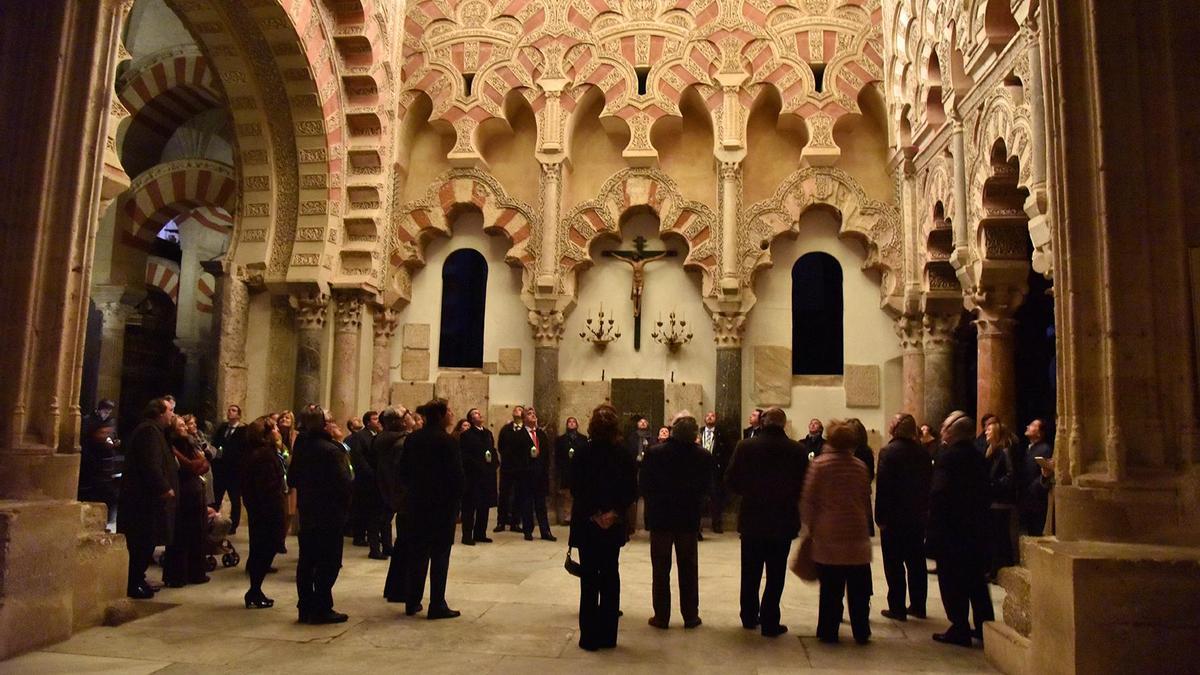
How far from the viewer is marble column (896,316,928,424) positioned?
10.3m

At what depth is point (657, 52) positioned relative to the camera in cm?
1126

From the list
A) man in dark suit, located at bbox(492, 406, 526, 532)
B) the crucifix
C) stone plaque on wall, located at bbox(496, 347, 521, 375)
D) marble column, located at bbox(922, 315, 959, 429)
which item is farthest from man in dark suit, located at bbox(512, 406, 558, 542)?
marble column, located at bbox(922, 315, 959, 429)

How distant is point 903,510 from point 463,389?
7.26m

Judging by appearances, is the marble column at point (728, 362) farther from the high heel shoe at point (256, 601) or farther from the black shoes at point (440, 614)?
the high heel shoe at point (256, 601)

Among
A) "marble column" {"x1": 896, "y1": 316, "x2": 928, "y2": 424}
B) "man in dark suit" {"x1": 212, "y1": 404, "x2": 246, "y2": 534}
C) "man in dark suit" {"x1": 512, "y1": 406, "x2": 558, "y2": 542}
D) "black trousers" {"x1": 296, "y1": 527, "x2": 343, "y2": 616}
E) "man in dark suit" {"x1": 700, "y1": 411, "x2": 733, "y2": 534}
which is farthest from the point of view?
"marble column" {"x1": 896, "y1": 316, "x2": 928, "y2": 424}

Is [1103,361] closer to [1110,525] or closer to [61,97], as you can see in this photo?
[1110,525]

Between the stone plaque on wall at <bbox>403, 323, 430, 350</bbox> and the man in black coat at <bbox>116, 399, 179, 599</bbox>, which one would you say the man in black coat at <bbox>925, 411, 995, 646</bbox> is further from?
the stone plaque on wall at <bbox>403, 323, 430, 350</bbox>

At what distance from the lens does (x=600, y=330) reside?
11141 mm

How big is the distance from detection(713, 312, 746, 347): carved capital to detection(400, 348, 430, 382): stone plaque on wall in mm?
3971

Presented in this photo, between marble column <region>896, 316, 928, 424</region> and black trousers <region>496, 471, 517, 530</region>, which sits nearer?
black trousers <region>496, 471, 517, 530</region>

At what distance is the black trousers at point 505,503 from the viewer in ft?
30.5

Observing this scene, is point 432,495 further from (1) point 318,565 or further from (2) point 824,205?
(2) point 824,205

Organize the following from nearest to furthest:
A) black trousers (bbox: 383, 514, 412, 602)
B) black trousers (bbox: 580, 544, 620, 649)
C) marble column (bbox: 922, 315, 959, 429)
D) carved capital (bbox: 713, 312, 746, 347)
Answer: black trousers (bbox: 580, 544, 620, 649) → black trousers (bbox: 383, 514, 412, 602) → marble column (bbox: 922, 315, 959, 429) → carved capital (bbox: 713, 312, 746, 347)

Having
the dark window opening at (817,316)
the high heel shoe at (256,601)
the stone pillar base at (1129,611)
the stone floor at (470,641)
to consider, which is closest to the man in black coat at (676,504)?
the stone floor at (470,641)
